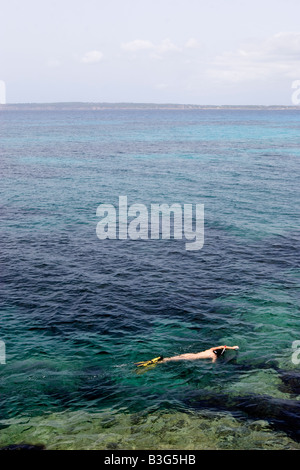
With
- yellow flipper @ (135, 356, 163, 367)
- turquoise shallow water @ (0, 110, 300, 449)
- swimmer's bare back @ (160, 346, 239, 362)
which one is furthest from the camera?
swimmer's bare back @ (160, 346, 239, 362)

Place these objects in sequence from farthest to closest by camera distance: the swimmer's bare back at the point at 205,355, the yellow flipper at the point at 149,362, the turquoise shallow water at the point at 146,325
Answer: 1. the swimmer's bare back at the point at 205,355
2. the yellow flipper at the point at 149,362
3. the turquoise shallow water at the point at 146,325

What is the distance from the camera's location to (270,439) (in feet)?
63.7

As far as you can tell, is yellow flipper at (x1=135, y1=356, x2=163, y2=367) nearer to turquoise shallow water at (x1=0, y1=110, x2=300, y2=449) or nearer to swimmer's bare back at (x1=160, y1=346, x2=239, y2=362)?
turquoise shallow water at (x1=0, y1=110, x2=300, y2=449)

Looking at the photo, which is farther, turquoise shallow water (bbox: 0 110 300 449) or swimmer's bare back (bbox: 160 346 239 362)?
swimmer's bare back (bbox: 160 346 239 362)

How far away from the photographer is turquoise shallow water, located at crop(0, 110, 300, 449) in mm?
20578

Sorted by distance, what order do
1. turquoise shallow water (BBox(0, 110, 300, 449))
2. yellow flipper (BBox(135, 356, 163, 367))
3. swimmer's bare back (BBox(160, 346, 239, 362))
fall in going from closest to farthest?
1. turquoise shallow water (BBox(0, 110, 300, 449))
2. yellow flipper (BBox(135, 356, 163, 367))
3. swimmer's bare back (BBox(160, 346, 239, 362))

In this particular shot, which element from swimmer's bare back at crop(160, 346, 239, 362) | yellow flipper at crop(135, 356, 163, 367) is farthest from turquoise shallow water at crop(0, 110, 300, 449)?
swimmer's bare back at crop(160, 346, 239, 362)

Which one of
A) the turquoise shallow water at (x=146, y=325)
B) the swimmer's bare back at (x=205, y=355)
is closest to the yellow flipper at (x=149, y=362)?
the turquoise shallow water at (x=146, y=325)

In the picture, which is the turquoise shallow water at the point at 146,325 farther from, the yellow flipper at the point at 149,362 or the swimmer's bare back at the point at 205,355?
the swimmer's bare back at the point at 205,355

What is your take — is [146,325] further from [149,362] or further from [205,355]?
[205,355]

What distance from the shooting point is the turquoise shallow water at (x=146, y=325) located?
20.6 metres
